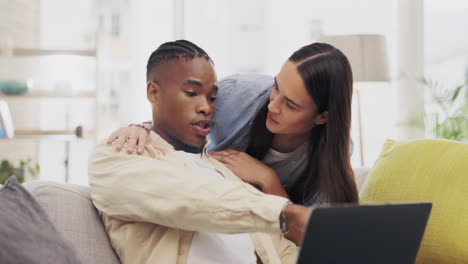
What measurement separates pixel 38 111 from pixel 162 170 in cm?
431

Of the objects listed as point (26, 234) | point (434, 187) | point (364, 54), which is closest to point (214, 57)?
point (364, 54)

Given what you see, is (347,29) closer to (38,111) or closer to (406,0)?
(406,0)

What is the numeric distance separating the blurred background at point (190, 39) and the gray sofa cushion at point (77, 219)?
2839mm

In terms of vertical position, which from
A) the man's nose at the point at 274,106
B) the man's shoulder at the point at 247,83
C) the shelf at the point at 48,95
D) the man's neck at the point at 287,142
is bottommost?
the man's neck at the point at 287,142

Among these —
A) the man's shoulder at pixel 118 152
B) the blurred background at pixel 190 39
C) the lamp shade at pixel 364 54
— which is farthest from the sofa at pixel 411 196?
the blurred background at pixel 190 39

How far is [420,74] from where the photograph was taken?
4.36m

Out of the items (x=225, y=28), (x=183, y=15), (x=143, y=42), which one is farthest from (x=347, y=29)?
(x=143, y=42)

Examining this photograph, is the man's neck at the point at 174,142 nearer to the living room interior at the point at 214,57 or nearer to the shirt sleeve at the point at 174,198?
the shirt sleeve at the point at 174,198

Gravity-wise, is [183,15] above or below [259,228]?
above

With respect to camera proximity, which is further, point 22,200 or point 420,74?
point 420,74

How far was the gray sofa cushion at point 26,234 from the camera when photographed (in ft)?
3.19

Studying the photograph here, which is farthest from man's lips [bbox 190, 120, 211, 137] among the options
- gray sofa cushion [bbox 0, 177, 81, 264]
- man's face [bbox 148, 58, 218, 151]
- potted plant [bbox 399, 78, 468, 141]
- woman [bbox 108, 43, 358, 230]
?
potted plant [bbox 399, 78, 468, 141]

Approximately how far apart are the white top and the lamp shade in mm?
2210

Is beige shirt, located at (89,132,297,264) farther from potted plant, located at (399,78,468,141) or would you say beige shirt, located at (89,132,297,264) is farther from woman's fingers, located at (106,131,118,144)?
potted plant, located at (399,78,468,141)
